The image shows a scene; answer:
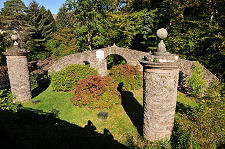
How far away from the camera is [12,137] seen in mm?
2164

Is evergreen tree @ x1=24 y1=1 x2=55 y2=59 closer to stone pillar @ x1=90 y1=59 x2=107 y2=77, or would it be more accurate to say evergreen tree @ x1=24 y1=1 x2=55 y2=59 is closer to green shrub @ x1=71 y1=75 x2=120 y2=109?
stone pillar @ x1=90 y1=59 x2=107 y2=77

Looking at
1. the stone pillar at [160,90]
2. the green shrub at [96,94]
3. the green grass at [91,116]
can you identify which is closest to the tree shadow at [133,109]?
the green grass at [91,116]

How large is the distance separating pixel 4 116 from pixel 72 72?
906cm

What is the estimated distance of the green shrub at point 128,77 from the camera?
1143cm

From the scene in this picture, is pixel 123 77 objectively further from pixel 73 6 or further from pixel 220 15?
pixel 73 6

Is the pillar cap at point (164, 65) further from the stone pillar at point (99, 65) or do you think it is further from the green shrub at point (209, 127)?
the stone pillar at point (99, 65)

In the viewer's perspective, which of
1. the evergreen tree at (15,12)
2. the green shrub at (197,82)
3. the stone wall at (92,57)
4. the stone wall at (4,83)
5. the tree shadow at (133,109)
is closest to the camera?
the tree shadow at (133,109)

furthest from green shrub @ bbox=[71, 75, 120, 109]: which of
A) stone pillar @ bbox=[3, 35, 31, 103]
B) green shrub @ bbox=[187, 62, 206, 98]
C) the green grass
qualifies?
green shrub @ bbox=[187, 62, 206, 98]

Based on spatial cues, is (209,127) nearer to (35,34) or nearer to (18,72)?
(18,72)

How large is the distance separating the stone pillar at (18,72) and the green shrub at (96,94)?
328 cm

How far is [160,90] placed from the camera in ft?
14.4

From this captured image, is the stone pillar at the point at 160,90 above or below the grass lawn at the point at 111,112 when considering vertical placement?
above

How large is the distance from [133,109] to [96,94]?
96.5 inches

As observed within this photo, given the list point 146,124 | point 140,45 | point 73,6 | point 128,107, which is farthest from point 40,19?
point 146,124
